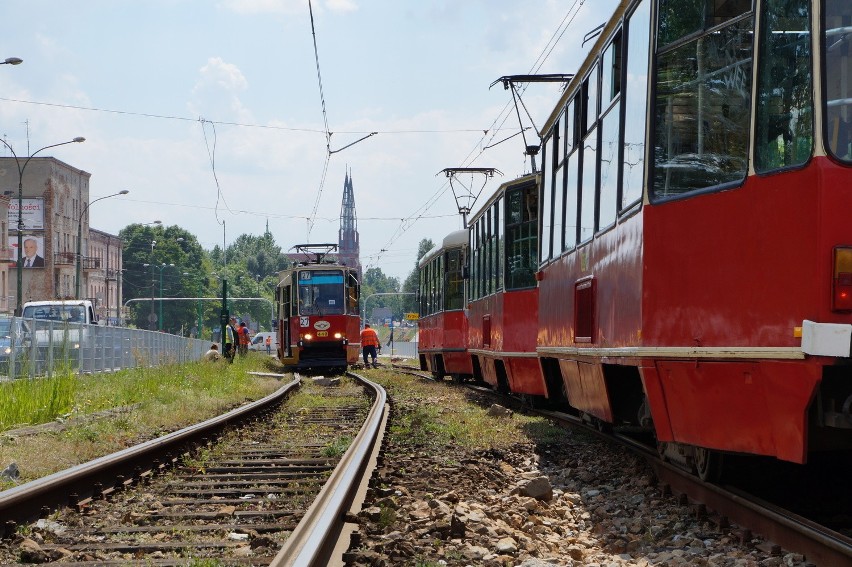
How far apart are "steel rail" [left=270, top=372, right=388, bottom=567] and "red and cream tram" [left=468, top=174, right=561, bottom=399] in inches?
152

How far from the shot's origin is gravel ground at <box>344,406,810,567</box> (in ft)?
20.6

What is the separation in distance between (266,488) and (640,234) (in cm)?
333

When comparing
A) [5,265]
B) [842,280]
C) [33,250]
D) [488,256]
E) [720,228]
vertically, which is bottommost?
[842,280]

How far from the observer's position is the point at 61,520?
24.0 ft

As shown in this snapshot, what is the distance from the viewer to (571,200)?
36.4 feet

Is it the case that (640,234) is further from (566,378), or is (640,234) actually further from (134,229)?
(134,229)

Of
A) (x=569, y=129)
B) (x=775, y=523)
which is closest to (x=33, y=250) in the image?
(x=569, y=129)

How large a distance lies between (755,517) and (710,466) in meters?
1.11

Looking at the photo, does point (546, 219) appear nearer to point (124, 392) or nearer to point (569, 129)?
point (569, 129)

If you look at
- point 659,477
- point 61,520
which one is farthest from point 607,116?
point 61,520

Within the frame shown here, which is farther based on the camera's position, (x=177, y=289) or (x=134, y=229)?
(x=134, y=229)

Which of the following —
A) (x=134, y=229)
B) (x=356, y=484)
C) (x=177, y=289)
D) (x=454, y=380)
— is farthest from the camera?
(x=134, y=229)

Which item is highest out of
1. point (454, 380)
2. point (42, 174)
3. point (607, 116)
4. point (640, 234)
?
point (42, 174)

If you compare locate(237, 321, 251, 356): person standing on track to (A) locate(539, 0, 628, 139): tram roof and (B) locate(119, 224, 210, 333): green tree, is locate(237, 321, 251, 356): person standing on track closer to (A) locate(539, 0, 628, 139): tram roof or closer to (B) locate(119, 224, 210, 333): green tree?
(A) locate(539, 0, 628, 139): tram roof
